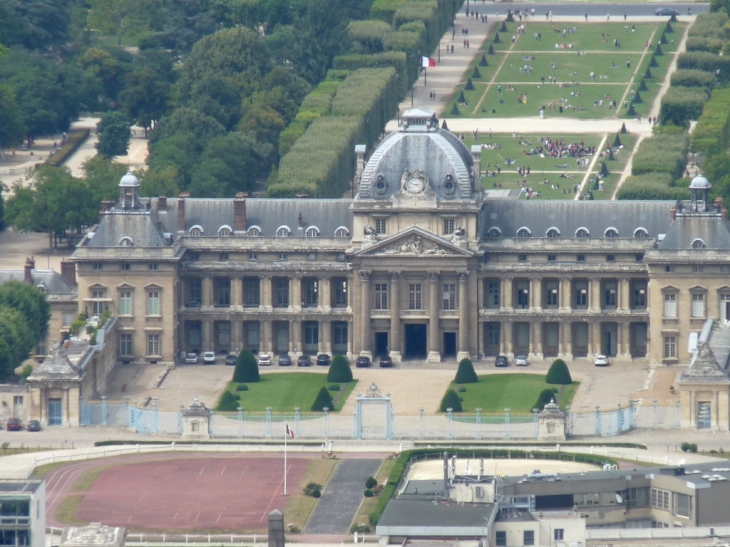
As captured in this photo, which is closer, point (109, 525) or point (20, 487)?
point (20, 487)

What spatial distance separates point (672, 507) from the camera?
197 metres

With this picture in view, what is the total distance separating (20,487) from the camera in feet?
611

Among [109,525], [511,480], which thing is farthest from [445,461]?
[109,525]

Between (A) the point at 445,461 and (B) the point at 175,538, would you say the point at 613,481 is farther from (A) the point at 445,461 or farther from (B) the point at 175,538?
(B) the point at 175,538

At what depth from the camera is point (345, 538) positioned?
647 feet

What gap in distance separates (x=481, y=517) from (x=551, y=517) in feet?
13.9

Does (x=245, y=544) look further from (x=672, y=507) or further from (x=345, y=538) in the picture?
(x=672, y=507)

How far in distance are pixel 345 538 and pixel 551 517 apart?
1340cm

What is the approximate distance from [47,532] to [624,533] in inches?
1254

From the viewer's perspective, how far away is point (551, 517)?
18950 cm

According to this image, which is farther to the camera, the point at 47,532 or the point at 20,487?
the point at 47,532

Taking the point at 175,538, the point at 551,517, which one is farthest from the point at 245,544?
the point at 551,517

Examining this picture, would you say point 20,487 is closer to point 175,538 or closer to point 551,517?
point 175,538

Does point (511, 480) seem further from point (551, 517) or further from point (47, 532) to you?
point (47, 532)
